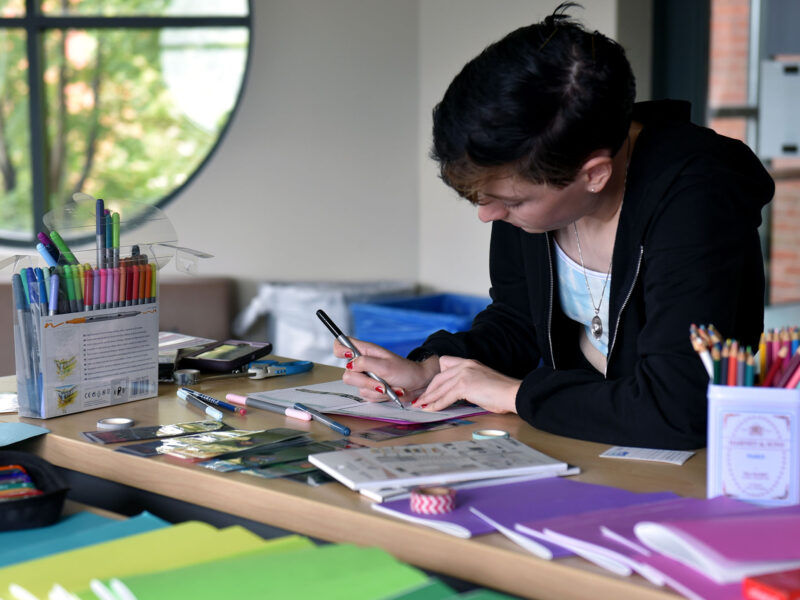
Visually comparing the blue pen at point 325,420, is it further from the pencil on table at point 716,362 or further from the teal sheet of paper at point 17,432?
the pencil on table at point 716,362

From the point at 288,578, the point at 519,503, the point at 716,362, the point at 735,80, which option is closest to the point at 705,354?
the point at 716,362

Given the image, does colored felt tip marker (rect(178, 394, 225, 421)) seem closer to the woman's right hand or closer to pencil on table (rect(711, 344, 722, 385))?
the woman's right hand

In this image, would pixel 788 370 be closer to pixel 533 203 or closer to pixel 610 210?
pixel 533 203

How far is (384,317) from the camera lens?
3586 mm

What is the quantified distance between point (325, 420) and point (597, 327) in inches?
20.8

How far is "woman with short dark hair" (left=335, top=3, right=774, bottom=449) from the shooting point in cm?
128

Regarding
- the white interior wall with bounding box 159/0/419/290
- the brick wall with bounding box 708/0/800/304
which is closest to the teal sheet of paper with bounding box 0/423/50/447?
the white interior wall with bounding box 159/0/419/290

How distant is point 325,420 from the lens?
55.3 inches

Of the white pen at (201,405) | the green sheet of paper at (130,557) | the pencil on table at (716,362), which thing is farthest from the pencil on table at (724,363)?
the white pen at (201,405)

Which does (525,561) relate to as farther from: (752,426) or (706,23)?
(706,23)

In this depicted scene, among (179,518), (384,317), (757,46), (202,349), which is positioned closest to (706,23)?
(757,46)

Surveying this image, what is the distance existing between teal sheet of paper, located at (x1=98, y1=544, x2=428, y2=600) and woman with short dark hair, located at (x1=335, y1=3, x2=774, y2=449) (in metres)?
0.53

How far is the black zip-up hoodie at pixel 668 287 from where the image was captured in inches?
50.8

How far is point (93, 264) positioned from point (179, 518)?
478 millimetres
